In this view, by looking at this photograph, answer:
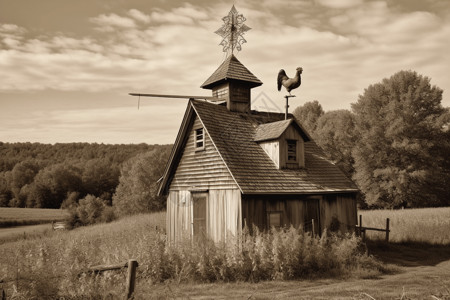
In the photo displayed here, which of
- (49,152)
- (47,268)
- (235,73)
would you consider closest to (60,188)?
(49,152)

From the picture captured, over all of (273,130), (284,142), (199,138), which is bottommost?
(284,142)

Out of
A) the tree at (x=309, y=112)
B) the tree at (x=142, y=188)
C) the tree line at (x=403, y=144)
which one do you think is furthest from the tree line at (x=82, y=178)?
the tree line at (x=403, y=144)

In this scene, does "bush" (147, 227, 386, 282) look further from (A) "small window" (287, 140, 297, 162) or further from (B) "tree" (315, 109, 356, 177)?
(B) "tree" (315, 109, 356, 177)

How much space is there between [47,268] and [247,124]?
1175 cm

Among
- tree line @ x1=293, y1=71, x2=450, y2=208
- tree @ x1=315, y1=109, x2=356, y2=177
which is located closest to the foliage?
tree @ x1=315, y1=109, x2=356, y2=177

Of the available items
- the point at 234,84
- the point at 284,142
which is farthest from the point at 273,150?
the point at 234,84

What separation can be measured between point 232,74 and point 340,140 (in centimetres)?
3278

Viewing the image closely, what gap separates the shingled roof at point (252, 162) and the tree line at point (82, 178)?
34.0 m

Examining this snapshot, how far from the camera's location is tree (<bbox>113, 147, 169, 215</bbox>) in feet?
176

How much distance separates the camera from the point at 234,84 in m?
19.2

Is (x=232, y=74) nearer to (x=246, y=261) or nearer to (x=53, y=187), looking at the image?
(x=246, y=261)

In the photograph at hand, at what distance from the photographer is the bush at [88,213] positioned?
44594mm

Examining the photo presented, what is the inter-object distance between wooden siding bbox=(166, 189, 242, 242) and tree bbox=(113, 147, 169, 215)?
113ft

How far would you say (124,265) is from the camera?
8562 mm
